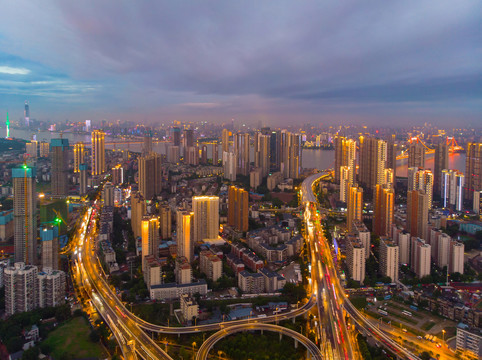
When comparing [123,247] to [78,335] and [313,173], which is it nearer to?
[78,335]

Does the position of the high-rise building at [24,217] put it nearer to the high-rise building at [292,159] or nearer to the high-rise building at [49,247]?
the high-rise building at [49,247]

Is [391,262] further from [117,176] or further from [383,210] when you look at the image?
[117,176]

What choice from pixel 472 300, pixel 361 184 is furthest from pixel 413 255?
pixel 361 184

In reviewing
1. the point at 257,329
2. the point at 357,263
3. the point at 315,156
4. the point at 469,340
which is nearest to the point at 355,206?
the point at 357,263

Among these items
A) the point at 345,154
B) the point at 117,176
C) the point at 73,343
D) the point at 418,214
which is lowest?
the point at 73,343

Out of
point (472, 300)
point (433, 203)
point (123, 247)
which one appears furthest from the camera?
point (433, 203)

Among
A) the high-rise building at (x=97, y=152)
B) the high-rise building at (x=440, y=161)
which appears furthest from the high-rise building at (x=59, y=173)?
the high-rise building at (x=440, y=161)
